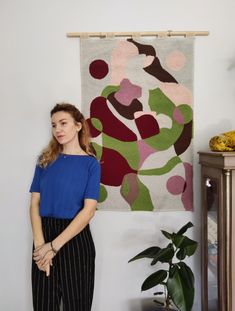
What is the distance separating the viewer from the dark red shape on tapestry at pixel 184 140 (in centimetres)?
192

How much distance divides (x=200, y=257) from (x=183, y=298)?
0.48 m

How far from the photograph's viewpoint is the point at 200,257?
192 cm

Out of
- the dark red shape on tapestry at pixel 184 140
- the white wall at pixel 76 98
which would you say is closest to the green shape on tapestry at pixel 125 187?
the white wall at pixel 76 98

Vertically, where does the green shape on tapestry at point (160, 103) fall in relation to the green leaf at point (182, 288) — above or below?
above

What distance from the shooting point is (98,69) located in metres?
1.89

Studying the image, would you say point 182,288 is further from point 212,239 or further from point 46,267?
point 46,267

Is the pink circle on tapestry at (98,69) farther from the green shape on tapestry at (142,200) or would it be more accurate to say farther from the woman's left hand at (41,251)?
the woman's left hand at (41,251)

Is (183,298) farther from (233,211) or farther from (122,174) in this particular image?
(122,174)

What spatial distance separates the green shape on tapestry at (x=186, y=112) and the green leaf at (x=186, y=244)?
705mm

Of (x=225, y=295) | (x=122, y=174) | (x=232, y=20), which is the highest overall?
(x=232, y=20)

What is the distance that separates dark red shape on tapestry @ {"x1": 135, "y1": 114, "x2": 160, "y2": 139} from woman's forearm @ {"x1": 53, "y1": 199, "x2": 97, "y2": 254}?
23.1 inches

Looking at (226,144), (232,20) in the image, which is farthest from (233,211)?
(232,20)

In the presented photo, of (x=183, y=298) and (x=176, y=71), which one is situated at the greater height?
(x=176, y=71)

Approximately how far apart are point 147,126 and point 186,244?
72 cm
